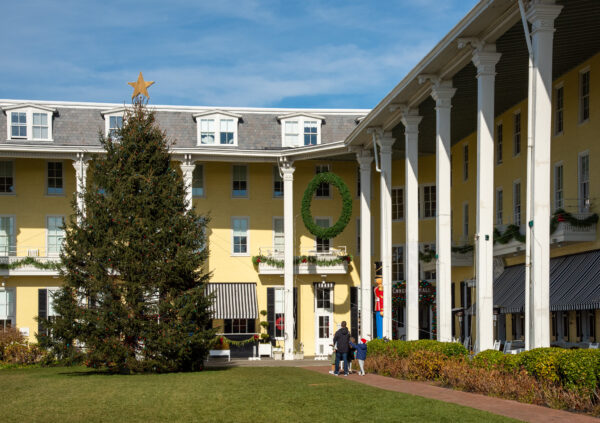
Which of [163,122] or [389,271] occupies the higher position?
[163,122]

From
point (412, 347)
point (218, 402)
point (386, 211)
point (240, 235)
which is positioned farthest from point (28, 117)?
point (218, 402)

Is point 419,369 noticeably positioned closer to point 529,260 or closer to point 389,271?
point 529,260

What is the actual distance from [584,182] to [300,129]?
67.5ft

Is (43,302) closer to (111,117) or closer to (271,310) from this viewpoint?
(111,117)

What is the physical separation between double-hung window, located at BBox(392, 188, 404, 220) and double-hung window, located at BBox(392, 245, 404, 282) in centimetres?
163

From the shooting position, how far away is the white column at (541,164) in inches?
749

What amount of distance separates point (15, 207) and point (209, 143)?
33.8ft

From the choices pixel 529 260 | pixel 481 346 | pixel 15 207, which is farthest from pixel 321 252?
pixel 529 260

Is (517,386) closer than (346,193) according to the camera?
Yes

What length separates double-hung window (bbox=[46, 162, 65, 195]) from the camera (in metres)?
44.5

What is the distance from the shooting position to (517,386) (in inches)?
675

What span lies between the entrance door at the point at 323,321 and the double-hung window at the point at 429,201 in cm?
641

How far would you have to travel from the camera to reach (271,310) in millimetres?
44531

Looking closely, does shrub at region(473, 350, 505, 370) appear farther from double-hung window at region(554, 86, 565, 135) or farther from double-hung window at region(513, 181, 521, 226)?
double-hung window at region(513, 181, 521, 226)
